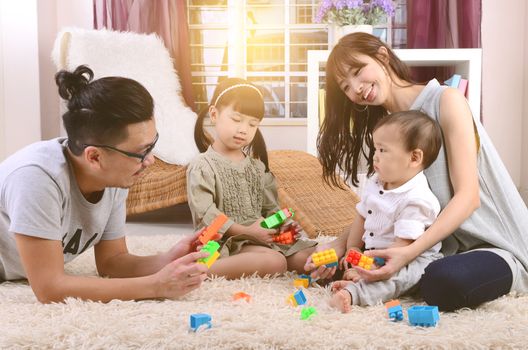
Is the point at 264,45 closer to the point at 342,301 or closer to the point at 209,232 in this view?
the point at 209,232

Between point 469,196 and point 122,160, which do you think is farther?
point 469,196

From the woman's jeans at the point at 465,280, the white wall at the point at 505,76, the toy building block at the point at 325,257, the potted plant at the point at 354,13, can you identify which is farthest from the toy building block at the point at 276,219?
the white wall at the point at 505,76

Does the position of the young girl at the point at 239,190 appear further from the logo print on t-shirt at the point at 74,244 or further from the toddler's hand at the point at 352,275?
the logo print on t-shirt at the point at 74,244

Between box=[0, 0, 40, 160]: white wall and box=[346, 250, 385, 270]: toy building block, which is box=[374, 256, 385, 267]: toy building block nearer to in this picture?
box=[346, 250, 385, 270]: toy building block

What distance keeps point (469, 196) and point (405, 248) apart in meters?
0.20

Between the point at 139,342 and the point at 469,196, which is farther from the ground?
the point at 469,196

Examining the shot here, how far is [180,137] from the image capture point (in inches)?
131

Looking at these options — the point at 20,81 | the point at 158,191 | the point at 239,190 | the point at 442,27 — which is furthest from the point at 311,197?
the point at 20,81

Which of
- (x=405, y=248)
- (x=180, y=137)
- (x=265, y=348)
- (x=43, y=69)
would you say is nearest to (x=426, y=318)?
(x=405, y=248)

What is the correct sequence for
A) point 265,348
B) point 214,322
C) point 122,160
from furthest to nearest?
1. point 122,160
2. point 214,322
3. point 265,348

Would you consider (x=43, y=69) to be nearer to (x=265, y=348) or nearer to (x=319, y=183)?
(x=319, y=183)

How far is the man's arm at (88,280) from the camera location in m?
1.32

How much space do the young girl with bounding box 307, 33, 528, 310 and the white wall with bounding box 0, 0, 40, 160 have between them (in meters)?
2.56

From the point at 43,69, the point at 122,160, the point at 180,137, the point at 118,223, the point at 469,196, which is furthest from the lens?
the point at 43,69
